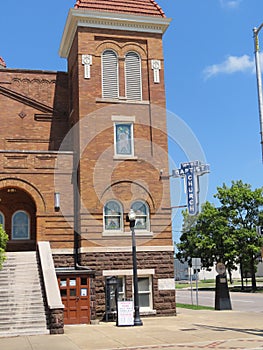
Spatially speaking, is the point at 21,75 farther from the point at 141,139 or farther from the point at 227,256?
the point at 227,256

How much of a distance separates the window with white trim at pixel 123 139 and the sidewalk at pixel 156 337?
7.73 m

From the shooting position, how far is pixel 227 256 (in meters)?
52.2

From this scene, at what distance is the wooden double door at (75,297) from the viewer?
69.1ft

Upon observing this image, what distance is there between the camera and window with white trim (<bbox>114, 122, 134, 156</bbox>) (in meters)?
24.3

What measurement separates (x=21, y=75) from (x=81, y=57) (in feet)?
12.6

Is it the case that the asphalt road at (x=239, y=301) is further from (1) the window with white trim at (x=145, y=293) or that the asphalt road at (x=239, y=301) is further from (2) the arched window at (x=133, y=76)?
(2) the arched window at (x=133, y=76)

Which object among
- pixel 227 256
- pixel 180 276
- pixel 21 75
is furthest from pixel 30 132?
pixel 180 276

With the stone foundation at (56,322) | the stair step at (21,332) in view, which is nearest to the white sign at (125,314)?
the stone foundation at (56,322)

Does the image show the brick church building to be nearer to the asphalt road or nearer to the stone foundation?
the stone foundation

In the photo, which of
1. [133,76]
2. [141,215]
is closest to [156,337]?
[141,215]

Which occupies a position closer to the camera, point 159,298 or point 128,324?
point 128,324

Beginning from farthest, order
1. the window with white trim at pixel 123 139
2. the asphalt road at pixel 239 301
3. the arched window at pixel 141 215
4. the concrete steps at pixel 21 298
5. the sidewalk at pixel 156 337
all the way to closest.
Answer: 1. the asphalt road at pixel 239 301
2. the window with white trim at pixel 123 139
3. the arched window at pixel 141 215
4. the concrete steps at pixel 21 298
5. the sidewalk at pixel 156 337

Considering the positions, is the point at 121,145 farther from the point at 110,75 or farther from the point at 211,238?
the point at 211,238

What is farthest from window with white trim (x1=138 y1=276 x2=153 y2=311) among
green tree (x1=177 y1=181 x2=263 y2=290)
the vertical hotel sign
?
green tree (x1=177 y1=181 x2=263 y2=290)
